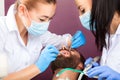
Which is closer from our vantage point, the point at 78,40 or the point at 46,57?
the point at 46,57

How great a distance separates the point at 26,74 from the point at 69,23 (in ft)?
1.65

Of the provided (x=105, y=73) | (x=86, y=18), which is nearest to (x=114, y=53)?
(x=105, y=73)

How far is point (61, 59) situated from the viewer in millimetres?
1781

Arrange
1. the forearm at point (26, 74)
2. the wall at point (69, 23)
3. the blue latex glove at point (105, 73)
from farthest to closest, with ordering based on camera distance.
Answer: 1. the wall at point (69, 23)
2. the forearm at point (26, 74)
3. the blue latex glove at point (105, 73)

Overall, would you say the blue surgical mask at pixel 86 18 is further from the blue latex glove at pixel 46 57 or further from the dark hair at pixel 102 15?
the blue latex glove at pixel 46 57

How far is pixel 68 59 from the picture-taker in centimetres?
176

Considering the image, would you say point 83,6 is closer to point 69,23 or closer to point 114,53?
point 69,23

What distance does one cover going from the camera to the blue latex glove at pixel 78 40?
181cm

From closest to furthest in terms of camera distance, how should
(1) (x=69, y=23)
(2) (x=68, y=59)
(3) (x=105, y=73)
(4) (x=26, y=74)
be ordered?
(3) (x=105, y=73) → (4) (x=26, y=74) → (2) (x=68, y=59) → (1) (x=69, y=23)

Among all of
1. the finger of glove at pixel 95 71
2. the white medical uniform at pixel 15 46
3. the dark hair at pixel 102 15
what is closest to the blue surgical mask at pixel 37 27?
the white medical uniform at pixel 15 46

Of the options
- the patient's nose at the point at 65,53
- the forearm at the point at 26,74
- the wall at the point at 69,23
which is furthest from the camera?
the wall at the point at 69,23

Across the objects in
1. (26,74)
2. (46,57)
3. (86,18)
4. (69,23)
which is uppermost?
(86,18)

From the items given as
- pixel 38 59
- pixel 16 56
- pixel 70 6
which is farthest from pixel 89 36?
pixel 16 56

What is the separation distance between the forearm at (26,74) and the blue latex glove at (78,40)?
1.06 ft
